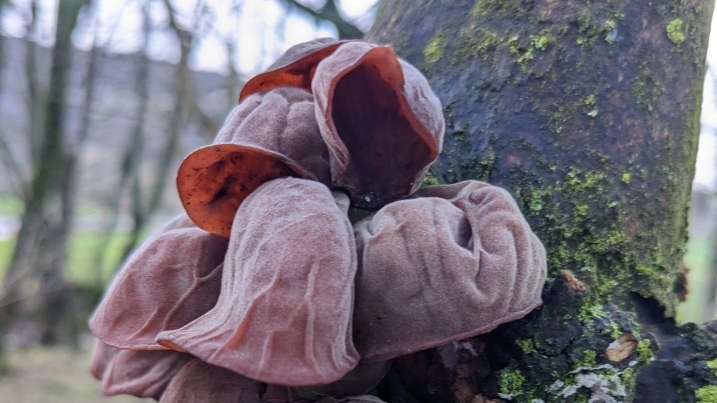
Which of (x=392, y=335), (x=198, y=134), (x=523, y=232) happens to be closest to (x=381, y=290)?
(x=392, y=335)

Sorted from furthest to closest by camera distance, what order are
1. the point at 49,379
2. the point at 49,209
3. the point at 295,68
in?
the point at 49,379, the point at 49,209, the point at 295,68

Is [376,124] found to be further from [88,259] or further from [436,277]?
[88,259]

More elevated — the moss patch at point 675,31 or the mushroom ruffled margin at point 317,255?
the moss patch at point 675,31

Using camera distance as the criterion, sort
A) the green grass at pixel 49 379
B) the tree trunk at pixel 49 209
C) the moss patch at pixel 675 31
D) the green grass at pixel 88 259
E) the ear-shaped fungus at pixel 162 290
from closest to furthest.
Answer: the ear-shaped fungus at pixel 162 290 < the moss patch at pixel 675 31 < the tree trunk at pixel 49 209 < the green grass at pixel 49 379 < the green grass at pixel 88 259

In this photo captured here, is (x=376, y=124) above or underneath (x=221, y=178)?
above

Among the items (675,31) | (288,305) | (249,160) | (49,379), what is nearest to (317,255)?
(288,305)

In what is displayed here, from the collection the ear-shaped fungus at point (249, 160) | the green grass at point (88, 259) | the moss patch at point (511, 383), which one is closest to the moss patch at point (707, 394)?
the moss patch at point (511, 383)

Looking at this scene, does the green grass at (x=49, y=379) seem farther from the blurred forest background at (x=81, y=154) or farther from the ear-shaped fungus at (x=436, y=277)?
the ear-shaped fungus at (x=436, y=277)

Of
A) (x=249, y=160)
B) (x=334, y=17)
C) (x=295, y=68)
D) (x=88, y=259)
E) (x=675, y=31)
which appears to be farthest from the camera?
(x=88, y=259)
